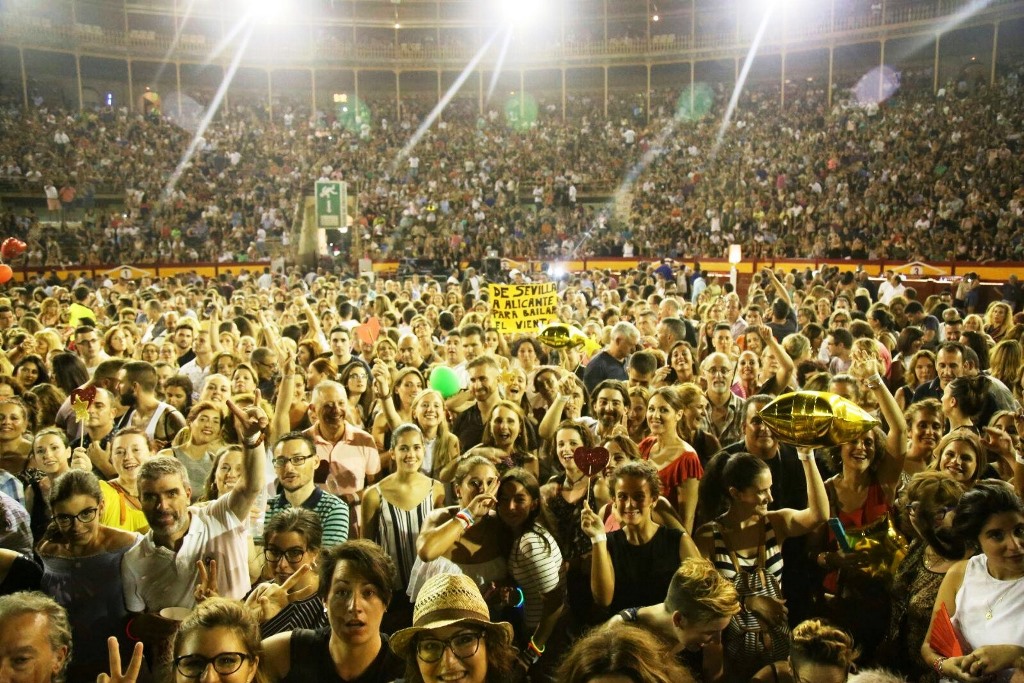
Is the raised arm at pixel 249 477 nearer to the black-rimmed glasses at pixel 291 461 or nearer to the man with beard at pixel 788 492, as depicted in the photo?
the black-rimmed glasses at pixel 291 461

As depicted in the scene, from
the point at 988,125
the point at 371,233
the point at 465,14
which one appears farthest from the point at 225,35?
the point at 988,125

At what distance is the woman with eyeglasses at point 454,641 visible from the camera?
2.69m

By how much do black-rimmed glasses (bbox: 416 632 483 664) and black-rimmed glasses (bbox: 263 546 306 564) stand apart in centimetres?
100

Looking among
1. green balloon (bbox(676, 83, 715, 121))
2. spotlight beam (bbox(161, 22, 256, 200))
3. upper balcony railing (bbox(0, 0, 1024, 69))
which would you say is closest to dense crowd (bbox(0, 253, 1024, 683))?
upper balcony railing (bbox(0, 0, 1024, 69))

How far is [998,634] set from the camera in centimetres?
300

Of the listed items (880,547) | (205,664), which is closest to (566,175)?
(880,547)

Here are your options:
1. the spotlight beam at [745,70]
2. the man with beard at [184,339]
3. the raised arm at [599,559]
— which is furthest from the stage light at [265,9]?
the raised arm at [599,559]

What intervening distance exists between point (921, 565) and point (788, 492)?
1.17m

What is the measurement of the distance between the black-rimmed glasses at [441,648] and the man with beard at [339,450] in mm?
2475

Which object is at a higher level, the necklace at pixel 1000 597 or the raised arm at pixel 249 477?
the raised arm at pixel 249 477

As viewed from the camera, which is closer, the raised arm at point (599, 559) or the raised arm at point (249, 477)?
→ the raised arm at point (599, 559)

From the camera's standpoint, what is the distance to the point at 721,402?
6.23 meters

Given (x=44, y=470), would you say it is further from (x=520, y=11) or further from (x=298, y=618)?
(x=520, y=11)

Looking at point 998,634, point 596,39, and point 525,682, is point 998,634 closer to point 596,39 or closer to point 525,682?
point 525,682
